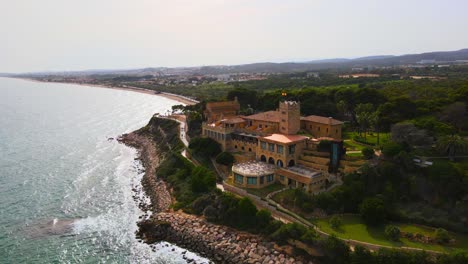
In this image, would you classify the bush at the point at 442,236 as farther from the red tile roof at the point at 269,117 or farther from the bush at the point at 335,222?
the red tile roof at the point at 269,117

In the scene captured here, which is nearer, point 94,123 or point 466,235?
point 466,235

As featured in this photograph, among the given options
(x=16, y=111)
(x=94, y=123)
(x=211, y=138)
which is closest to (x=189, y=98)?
(x=94, y=123)

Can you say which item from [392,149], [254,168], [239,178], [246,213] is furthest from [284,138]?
[392,149]

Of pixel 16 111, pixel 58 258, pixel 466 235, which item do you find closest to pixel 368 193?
pixel 466 235

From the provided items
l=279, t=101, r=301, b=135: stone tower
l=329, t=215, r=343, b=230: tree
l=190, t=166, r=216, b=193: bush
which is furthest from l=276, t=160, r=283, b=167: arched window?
l=329, t=215, r=343, b=230: tree

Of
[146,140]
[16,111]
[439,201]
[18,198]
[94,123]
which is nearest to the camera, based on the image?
[439,201]

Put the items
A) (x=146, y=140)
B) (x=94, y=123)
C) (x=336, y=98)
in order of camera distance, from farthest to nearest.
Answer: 1. (x=94, y=123)
2. (x=146, y=140)
3. (x=336, y=98)

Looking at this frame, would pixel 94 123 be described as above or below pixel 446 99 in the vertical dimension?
below

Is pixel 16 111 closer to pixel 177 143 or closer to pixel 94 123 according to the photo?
pixel 94 123
